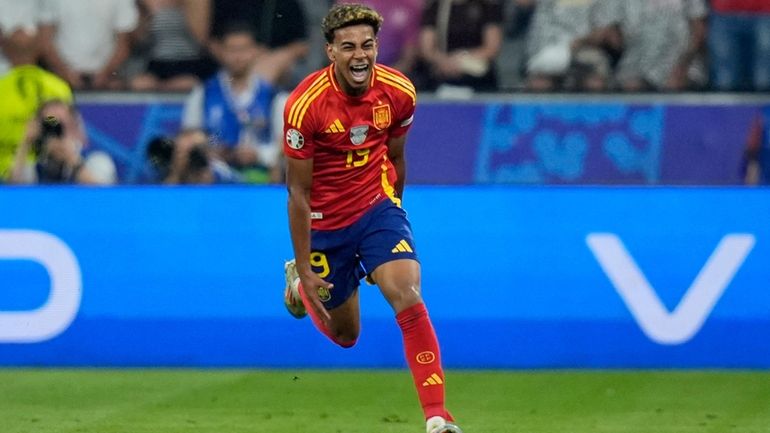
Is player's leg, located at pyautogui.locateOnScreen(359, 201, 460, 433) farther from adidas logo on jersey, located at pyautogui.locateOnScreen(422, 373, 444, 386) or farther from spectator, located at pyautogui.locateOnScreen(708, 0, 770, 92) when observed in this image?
spectator, located at pyautogui.locateOnScreen(708, 0, 770, 92)

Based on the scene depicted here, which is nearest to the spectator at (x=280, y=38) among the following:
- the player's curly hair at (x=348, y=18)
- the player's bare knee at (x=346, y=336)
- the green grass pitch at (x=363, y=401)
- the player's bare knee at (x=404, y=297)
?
the green grass pitch at (x=363, y=401)

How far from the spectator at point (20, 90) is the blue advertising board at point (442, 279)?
1.94 meters

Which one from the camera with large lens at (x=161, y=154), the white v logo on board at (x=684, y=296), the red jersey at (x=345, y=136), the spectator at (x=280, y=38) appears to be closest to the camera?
the red jersey at (x=345, y=136)

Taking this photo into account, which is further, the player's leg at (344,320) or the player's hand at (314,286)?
the player's leg at (344,320)

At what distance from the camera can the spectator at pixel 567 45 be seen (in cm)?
1145

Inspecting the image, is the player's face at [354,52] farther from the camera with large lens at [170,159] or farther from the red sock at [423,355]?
the camera with large lens at [170,159]

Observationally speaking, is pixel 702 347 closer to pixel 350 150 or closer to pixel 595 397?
pixel 595 397

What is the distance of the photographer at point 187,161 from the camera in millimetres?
10977

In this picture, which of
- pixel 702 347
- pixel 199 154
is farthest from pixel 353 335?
pixel 199 154

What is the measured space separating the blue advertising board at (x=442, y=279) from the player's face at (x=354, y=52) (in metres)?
3.34

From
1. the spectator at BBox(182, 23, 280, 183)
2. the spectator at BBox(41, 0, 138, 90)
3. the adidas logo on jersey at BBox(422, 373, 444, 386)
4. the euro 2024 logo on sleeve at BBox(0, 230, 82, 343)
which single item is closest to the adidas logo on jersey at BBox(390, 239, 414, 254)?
the adidas logo on jersey at BBox(422, 373, 444, 386)

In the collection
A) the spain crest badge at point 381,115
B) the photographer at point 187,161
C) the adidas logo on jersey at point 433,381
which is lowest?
the photographer at point 187,161

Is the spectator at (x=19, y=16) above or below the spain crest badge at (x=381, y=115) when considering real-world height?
below

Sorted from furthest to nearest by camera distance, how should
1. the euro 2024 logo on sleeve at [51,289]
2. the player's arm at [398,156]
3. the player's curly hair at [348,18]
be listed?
the euro 2024 logo on sleeve at [51,289]
the player's arm at [398,156]
the player's curly hair at [348,18]
